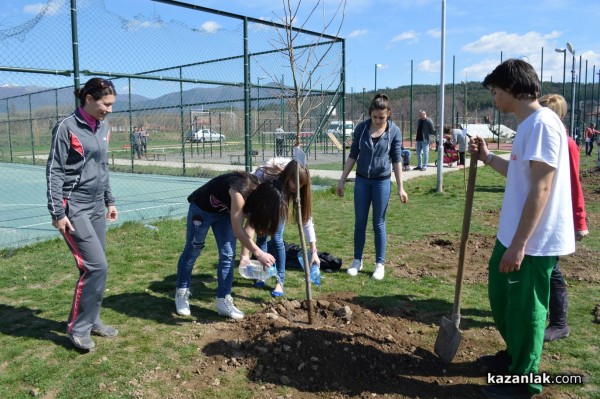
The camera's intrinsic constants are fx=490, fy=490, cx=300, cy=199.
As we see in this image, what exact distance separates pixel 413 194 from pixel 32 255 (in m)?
7.83

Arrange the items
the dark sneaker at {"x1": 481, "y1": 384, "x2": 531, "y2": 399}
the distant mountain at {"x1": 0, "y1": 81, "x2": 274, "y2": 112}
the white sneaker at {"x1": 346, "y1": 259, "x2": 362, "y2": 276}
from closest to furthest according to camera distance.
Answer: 1. the dark sneaker at {"x1": 481, "y1": 384, "x2": 531, "y2": 399}
2. the white sneaker at {"x1": 346, "y1": 259, "x2": 362, "y2": 276}
3. the distant mountain at {"x1": 0, "y1": 81, "x2": 274, "y2": 112}

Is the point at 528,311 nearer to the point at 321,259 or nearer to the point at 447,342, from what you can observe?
the point at 447,342

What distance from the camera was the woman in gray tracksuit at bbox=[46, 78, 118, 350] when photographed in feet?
10.6

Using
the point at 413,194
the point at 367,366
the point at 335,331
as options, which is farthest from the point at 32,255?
the point at 413,194

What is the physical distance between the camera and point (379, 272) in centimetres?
509

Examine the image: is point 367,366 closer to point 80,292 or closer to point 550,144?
point 550,144

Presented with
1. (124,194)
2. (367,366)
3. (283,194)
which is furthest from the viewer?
(124,194)

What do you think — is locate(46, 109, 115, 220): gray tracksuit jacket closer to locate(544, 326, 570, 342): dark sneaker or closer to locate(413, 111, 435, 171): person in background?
locate(544, 326, 570, 342): dark sneaker

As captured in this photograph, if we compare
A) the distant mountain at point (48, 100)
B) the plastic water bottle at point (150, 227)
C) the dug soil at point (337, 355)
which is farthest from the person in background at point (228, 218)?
the distant mountain at point (48, 100)

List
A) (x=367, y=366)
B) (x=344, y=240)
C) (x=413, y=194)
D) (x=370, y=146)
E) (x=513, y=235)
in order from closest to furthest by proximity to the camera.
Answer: (x=513, y=235) < (x=367, y=366) < (x=370, y=146) < (x=344, y=240) < (x=413, y=194)

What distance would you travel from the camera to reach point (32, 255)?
597 centimetres

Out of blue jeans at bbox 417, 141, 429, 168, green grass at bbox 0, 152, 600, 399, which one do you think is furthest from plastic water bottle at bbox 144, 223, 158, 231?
blue jeans at bbox 417, 141, 429, 168

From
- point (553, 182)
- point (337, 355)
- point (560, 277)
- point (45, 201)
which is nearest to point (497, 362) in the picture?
point (560, 277)

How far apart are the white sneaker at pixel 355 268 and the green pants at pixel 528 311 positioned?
2471 millimetres
